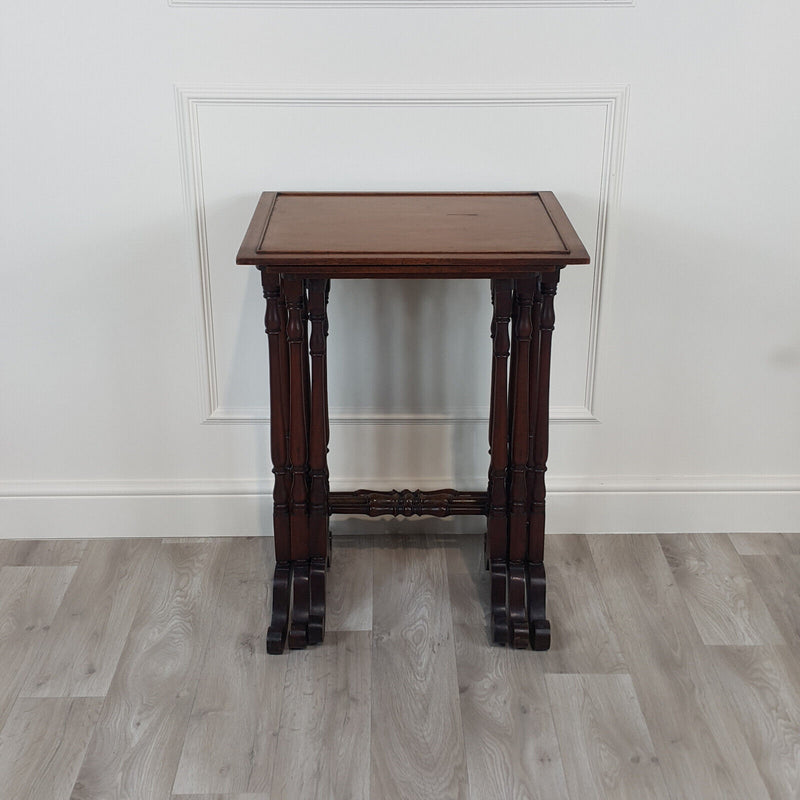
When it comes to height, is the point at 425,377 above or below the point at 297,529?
above

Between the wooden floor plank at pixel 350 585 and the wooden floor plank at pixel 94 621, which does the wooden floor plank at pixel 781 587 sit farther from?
the wooden floor plank at pixel 94 621

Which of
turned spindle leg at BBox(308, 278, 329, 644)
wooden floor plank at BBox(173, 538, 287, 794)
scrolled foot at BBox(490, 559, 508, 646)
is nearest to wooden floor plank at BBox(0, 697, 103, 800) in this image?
wooden floor plank at BBox(173, 538, 287, 794)

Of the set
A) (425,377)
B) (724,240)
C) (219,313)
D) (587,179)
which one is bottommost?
(425,377)

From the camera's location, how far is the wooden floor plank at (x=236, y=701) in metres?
1.98

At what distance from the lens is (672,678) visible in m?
2.24

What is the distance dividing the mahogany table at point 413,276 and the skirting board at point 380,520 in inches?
12.4

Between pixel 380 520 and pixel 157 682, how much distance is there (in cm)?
79

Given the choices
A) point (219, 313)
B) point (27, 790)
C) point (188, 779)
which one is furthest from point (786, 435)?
point (27, 790)

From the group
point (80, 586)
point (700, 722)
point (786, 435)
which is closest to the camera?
point (700, 722)

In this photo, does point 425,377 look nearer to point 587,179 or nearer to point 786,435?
point 587,179

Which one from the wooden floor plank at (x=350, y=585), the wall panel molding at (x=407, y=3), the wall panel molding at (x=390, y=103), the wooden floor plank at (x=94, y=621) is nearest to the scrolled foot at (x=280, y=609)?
the wooden floor plank at (x=350, y=585)

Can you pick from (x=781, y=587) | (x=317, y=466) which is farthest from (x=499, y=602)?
(x=781, y=587)

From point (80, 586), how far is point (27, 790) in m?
0.69

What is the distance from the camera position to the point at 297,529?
2.37 metres
